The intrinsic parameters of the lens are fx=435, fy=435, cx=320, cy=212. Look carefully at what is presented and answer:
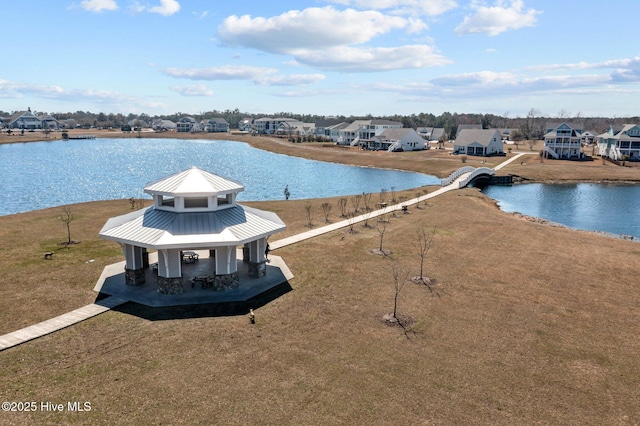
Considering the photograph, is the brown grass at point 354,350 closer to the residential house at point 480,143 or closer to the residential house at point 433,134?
the residential house at point 480,143

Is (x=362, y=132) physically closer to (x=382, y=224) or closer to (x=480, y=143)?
(x=480, y=143)

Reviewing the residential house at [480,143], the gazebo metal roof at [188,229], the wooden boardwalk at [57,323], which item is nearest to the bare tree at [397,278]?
the gazebo metal roof at [188,229]

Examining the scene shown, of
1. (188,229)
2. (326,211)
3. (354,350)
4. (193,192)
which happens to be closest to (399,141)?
(326,211)

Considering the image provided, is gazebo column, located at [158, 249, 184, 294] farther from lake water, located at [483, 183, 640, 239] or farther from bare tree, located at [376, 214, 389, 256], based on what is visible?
lake water, located at [483, 183, 640, 239]

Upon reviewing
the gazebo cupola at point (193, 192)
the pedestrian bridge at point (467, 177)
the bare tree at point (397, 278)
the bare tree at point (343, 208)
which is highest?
the gazebo cupola at point (193, 192)

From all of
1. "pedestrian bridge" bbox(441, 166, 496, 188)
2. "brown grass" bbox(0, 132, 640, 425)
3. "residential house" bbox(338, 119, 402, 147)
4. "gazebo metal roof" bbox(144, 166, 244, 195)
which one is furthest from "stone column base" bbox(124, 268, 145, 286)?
"residential house" bbox(338, 119, 402, 147)
